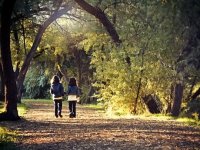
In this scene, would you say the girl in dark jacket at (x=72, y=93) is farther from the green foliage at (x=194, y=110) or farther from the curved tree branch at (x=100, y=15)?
the curved tree branch at (x=100, y=15)

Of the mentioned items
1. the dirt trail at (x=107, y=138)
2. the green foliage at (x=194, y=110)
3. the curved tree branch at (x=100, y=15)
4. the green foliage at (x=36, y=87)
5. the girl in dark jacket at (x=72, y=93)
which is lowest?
the dirt trail at (x=107, y=138)

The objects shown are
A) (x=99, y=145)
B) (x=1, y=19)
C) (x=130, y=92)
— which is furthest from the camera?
(x=130, y=92)

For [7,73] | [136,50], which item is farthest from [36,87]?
[7,73]

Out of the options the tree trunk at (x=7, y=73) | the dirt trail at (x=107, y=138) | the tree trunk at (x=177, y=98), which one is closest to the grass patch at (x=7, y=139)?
the dirt trail at (x=107, y=138)

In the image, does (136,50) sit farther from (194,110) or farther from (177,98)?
(194,110)

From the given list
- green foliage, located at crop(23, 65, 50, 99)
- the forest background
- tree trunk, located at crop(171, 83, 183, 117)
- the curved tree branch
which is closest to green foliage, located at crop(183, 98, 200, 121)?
the forest background

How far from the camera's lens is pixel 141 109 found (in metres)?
27.3

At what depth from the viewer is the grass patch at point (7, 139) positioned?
1166 cm

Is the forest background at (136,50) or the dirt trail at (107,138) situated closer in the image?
the dirt trail at (107,138)

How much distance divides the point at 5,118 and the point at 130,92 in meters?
8.49

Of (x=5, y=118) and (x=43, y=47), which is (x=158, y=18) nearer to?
(x=5, y=118)

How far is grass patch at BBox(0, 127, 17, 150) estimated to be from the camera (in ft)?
38.2

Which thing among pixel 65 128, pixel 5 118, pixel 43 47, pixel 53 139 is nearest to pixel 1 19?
pixel 5 118

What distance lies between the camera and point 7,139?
13.2 metres
